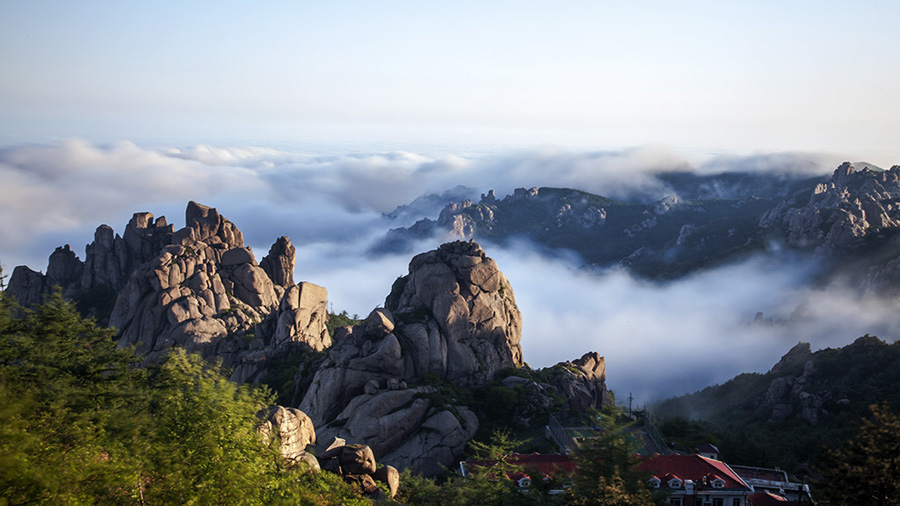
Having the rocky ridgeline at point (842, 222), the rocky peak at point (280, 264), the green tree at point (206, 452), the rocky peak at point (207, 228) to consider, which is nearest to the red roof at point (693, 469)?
the green tree at point (206, 452)

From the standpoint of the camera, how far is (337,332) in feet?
282

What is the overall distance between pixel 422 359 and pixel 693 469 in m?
31.0

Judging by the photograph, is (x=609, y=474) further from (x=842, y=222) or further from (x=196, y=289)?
(x=842, y=222)

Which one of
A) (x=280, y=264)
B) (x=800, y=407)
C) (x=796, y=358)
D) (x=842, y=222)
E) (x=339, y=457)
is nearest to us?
(x=339, y=457)

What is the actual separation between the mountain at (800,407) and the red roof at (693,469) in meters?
16.6

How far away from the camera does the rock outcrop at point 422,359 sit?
6256 centimetres

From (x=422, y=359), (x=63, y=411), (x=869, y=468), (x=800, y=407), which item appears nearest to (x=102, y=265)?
(x=422, y=359)

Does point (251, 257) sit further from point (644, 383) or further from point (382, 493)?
point (644, 383)

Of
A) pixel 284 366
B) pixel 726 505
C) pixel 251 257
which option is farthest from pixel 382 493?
pixel 251 257

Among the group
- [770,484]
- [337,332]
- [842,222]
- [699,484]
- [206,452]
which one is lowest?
[770,484]

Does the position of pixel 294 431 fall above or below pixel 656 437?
above

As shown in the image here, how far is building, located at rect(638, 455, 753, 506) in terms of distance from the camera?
49125 mm

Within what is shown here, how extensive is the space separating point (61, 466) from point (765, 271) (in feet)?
685

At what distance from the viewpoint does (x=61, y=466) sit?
19.9 meters
